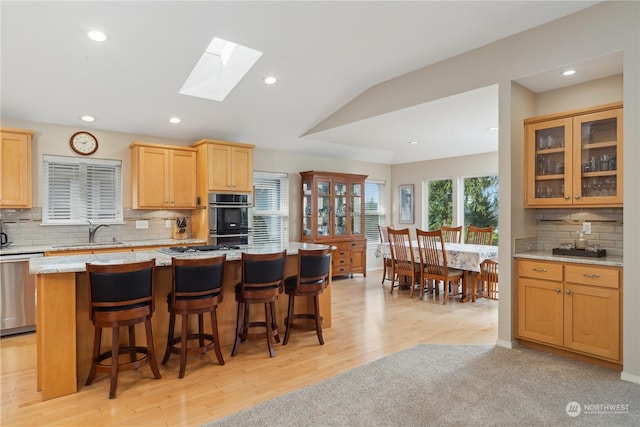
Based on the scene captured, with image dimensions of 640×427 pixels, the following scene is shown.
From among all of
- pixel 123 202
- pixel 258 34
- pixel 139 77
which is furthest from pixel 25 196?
pixel 258 34

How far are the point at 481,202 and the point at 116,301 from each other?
6.40 metres

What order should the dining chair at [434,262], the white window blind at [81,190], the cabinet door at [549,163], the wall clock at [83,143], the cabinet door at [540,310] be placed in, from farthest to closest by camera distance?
the dining chair at [434,262] → the wall clock at [83,143] → the white window blind at [81,190] → the cabinet door at [549,163] → the cabinet door at [540,310]

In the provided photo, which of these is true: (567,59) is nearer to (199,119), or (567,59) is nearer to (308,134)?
(308,134)

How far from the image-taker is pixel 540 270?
11.0 ft

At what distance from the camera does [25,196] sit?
14.5 feet

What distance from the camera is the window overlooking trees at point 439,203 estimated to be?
754 centimetres

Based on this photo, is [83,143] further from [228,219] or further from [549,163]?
[549,163]

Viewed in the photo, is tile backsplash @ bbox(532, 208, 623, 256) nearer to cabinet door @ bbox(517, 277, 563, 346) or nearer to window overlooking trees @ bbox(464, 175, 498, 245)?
cabinet door @ bbox(517, 277, 563, 346)

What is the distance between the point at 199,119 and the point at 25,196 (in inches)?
89.4

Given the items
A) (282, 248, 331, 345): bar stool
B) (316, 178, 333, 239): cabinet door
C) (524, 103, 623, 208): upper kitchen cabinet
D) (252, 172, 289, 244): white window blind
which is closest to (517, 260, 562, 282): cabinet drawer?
(524, 103, 623, 208): upper kitchen cabinet

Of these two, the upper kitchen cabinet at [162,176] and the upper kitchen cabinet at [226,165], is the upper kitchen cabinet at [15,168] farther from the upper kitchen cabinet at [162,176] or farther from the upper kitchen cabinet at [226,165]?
the upper kitchen cabinet at [226,165]

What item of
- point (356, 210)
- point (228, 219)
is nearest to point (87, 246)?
point (228, 219)

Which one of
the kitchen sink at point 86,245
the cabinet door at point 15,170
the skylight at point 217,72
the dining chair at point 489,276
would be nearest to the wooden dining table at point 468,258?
→ the dining chair at point 489,276

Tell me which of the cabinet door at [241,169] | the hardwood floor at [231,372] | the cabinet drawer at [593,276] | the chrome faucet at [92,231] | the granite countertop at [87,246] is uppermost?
the cabinet door at [241,169]
